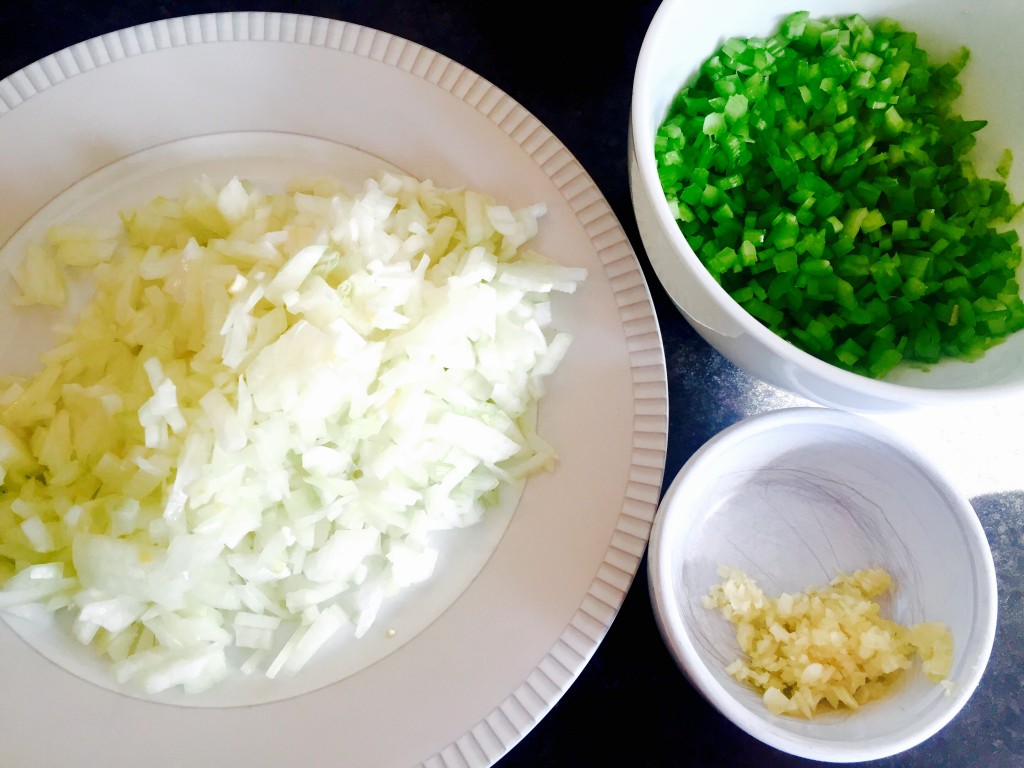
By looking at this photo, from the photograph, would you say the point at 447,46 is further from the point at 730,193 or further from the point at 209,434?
the point at 209,434

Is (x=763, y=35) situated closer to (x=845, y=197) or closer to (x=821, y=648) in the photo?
(x=845, y=197)

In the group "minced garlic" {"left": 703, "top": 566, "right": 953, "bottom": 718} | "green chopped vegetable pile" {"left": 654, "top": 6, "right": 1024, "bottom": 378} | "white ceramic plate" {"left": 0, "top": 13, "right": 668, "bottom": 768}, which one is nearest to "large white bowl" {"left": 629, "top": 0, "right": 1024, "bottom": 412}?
"green chopped vegetable pile" {"left": 654, "top": 6, "right": 1024, "bottom": 378}

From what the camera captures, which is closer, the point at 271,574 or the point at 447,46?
the point at 271,574

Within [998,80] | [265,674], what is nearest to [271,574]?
[265,674]

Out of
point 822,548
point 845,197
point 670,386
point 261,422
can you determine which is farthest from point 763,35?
point 261,422

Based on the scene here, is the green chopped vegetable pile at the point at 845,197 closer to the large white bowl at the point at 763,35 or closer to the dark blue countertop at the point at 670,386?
the large white bowl at the point at 763,35

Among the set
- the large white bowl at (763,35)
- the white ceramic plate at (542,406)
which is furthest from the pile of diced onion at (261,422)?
the large white bowl at (763,35)

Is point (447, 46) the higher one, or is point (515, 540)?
point (447, 46)

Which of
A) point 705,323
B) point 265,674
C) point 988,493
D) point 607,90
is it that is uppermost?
point 607,90
